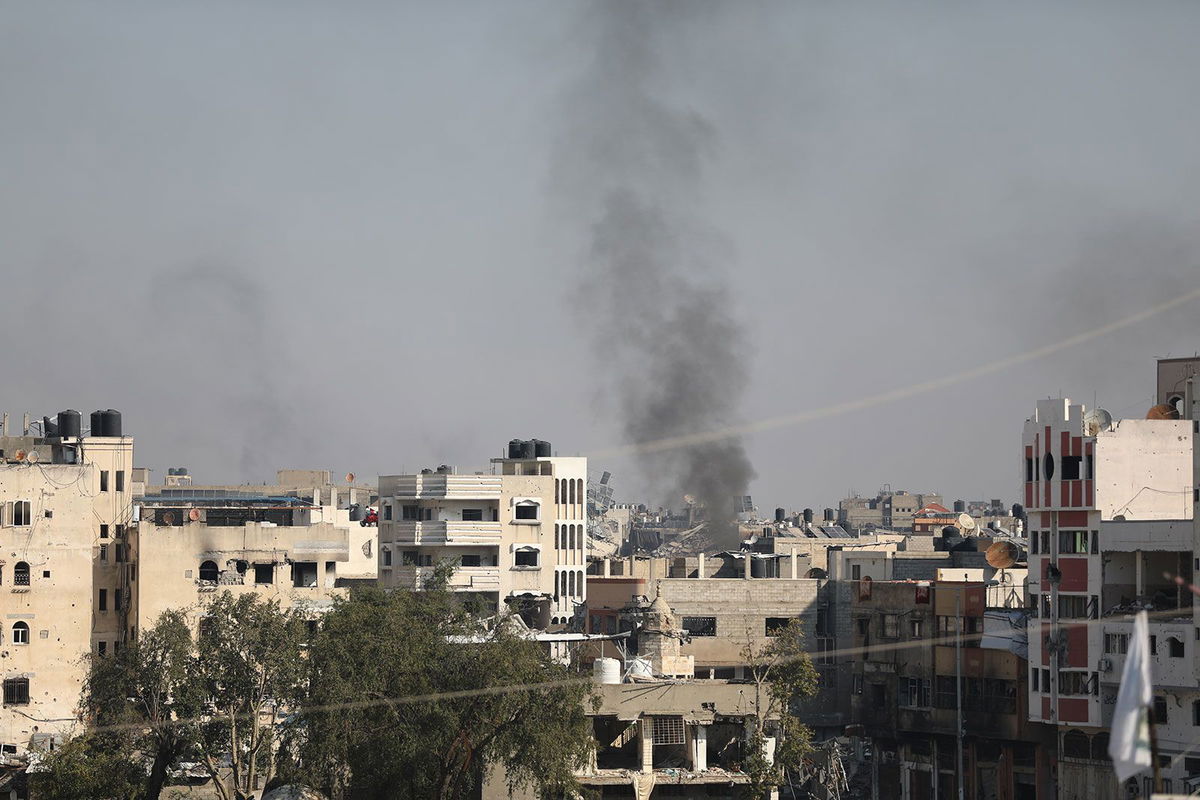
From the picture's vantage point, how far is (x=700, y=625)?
93.0 m

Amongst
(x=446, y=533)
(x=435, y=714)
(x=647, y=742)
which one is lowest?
(x=647, y=742)

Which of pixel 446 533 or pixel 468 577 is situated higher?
pixel 446 533

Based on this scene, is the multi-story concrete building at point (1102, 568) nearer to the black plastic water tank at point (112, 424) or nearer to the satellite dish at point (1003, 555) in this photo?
the satellite dish at point (1003, 555)

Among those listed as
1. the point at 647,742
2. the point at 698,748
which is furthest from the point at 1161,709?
the point at 647,742

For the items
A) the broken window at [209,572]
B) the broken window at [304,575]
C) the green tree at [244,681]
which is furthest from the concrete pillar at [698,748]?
the broken window at [304,575]

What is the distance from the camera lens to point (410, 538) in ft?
338

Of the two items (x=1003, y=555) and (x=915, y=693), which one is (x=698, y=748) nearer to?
(x=1003, y=555)

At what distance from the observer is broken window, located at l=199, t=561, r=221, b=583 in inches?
3433

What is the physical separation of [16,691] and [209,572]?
9.34 meters

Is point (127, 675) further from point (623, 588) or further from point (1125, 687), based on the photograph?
point (1125, 687)

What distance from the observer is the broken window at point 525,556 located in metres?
104

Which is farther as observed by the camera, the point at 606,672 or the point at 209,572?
the point at 209,572

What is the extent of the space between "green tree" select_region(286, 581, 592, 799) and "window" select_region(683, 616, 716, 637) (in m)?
32.2

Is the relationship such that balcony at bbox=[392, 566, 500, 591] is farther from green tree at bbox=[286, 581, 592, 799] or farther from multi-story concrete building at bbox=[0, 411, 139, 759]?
green tree at bbox=[286, 581, 592, 799]
